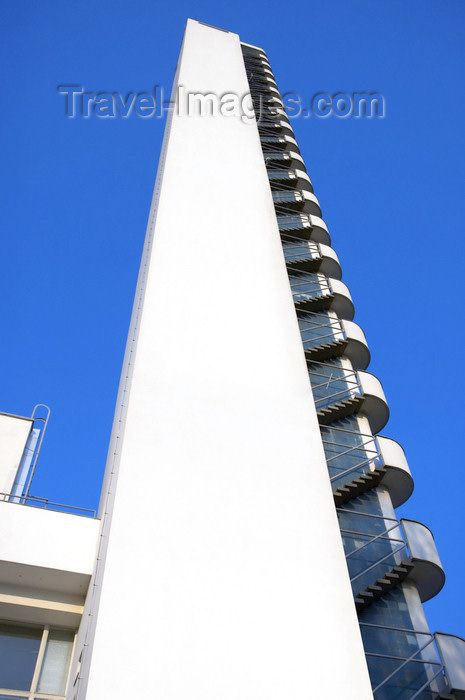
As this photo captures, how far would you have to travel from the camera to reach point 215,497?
852 centimetres

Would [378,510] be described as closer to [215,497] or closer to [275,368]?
[275,368]

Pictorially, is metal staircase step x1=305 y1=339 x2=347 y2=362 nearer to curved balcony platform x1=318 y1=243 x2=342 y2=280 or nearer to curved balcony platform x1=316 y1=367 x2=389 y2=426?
curved balcony platform x1=316 y1=367 x2=389 y2=426

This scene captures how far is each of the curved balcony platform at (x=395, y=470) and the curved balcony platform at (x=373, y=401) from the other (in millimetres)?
1396

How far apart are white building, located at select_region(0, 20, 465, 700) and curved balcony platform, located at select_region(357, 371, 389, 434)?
6 cm

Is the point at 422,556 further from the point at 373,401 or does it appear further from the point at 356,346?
the point at 356,346

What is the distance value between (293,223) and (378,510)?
1172 cm

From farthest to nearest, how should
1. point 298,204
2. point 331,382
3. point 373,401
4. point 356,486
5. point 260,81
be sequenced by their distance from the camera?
point 260,81
point 298,204
point 331,382
point 373,401
point 356,486

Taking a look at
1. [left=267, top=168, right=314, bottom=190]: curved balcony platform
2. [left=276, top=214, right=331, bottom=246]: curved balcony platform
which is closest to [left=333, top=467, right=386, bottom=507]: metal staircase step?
[left=276, top=214, right=331, bottom=246]: curved balcony platform

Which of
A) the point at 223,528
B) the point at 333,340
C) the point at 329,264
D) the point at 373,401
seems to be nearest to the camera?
the point at 223,528

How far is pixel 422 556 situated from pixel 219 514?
5576 millimetres

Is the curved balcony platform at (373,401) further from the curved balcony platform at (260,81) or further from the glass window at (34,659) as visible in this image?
the curved balcony platform at (260,81)

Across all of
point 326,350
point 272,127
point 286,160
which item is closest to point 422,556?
point 326,350

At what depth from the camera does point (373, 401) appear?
636 inches

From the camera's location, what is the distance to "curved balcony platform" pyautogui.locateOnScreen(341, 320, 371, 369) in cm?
1784
